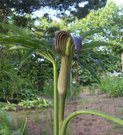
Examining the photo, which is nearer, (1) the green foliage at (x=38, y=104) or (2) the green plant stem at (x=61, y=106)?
(2) the green plant stem at (x=61, y=106)

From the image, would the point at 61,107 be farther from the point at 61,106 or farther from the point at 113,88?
the point at 113,88

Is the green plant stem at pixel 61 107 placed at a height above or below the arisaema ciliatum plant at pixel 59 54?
below

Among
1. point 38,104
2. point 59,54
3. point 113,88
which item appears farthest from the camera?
point 113,88

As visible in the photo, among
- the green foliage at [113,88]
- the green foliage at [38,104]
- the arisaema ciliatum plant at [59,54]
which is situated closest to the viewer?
the arisaema ciliatum plant at [59,54]

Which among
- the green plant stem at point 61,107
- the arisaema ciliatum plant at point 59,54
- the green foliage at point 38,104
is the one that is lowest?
the green foliage at point 38,104

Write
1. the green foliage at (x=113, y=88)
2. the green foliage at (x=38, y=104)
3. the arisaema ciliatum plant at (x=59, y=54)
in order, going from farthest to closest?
the green foliage at (x=113, y=88)
the green foliage at (x=38, y=104)
the arisaema ciliatum plant at (x=59, y=54)

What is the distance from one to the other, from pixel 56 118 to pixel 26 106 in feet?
11.2

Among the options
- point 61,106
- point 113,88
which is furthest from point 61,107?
point 113,88

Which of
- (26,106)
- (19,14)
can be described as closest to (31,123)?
(26,106)

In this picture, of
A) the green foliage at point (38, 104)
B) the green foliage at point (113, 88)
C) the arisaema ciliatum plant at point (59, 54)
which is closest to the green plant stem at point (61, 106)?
the arisaema ciliatum plant at point (59, 54)

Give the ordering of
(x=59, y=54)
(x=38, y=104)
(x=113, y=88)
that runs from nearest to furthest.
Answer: (x=59, y=54)
(x=38, y=104)
(x=113, y=88)

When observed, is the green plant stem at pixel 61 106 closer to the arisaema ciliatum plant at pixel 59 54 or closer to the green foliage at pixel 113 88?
the arisaema ciliatum plant at pixel 59 54

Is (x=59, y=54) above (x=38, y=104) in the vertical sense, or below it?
above

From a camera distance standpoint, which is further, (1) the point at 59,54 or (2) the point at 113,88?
(2) the point at 113,88
